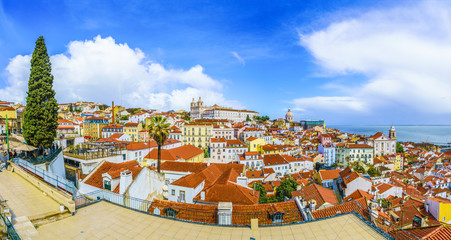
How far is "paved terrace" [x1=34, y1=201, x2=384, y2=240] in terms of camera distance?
6.96 metres

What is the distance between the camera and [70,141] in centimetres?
5047

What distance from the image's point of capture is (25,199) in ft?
30.9

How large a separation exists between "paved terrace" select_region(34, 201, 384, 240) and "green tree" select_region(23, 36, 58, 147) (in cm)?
1401

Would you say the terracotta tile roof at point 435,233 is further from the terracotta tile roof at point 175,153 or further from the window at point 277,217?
the terracotta tile roof at point 175,153

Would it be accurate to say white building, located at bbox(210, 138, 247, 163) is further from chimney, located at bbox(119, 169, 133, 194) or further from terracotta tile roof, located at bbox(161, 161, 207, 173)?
chimney, located at bbox(119, 169, 133, 194)

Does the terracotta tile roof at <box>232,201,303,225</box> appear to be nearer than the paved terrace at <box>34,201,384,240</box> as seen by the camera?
No

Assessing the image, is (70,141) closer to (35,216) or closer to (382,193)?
(35,216)

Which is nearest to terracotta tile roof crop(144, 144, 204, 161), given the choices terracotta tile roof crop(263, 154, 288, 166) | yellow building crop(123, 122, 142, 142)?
terracotta tile roof crop(263, 154, 288, 166)

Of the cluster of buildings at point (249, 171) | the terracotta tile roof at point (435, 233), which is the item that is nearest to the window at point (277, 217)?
the cluster of buildings at point (249, 171)

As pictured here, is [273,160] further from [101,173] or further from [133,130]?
[133,130]

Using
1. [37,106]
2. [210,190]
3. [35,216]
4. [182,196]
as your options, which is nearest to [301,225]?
[35,216]

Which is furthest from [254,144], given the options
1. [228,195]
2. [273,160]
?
[228,195]

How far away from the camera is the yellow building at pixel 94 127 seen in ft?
253

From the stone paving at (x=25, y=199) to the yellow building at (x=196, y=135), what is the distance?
5642 centimetres
